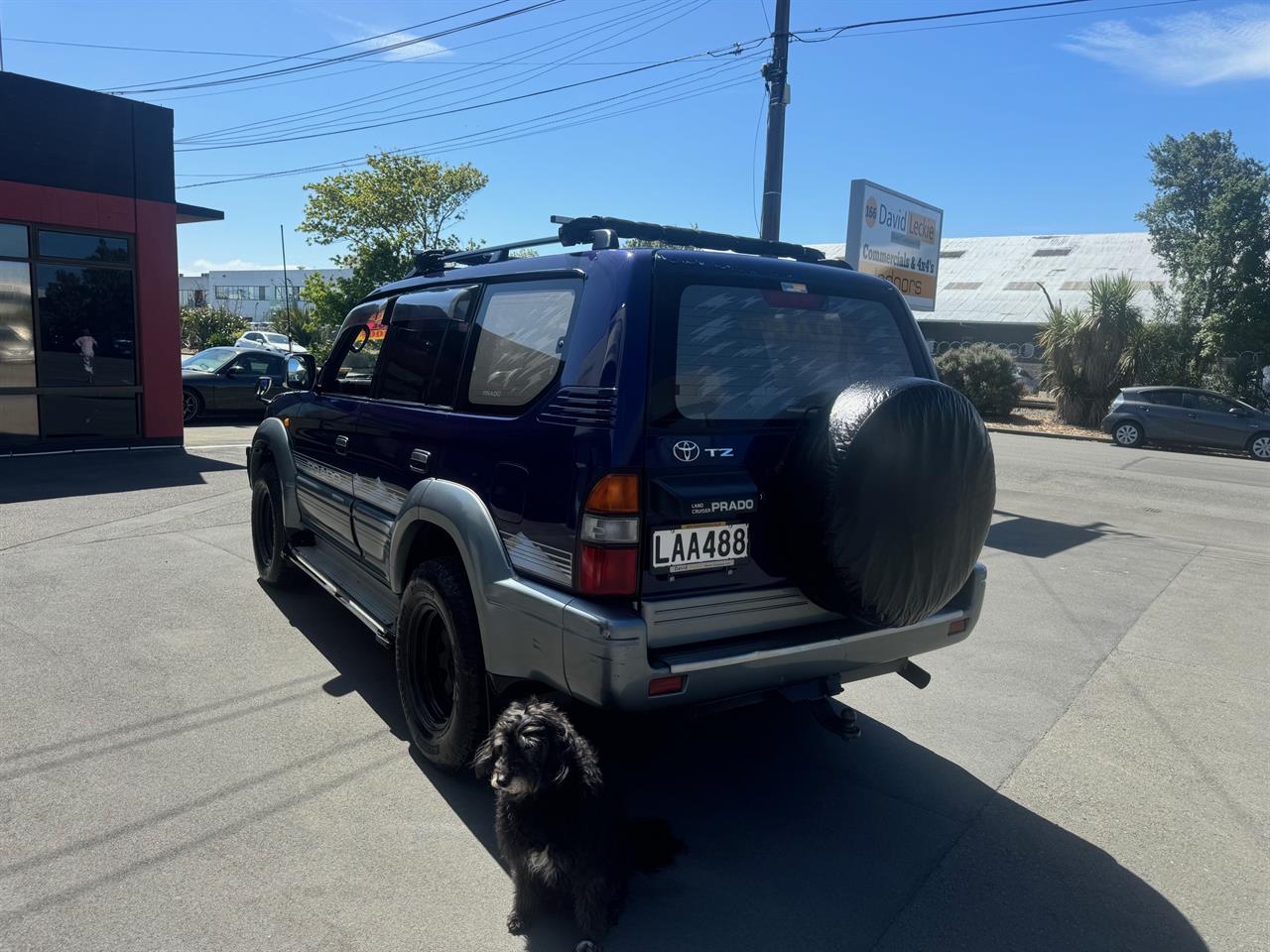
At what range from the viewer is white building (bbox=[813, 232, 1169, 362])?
3800 cm

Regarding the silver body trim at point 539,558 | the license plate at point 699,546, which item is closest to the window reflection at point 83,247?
the silver body trim at point 539,558

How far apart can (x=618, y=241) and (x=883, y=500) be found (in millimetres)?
1429

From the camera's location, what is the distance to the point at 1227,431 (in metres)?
20.1

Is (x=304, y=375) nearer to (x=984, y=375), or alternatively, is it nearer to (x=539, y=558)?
(x=539, y=558)

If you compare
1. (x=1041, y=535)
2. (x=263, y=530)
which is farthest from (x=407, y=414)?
(x=1041, y=535)

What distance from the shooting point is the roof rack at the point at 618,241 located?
12.1 feet

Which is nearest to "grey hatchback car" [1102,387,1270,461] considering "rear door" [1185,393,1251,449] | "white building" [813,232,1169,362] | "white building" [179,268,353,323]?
"rear door" [1185,393,1251,449]

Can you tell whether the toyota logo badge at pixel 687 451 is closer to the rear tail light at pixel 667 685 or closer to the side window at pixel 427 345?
the rear tail light at pixel 667 685

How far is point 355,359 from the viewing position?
504cm

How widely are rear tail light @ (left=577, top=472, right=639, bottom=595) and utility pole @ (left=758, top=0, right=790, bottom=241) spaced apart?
932cm

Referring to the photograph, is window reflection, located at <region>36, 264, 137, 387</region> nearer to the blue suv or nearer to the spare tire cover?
the blue suv

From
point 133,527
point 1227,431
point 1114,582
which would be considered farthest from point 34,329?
point 1227,431

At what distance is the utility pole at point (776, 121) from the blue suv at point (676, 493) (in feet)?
27.9

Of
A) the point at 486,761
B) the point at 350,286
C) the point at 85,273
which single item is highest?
the point at 350,286
